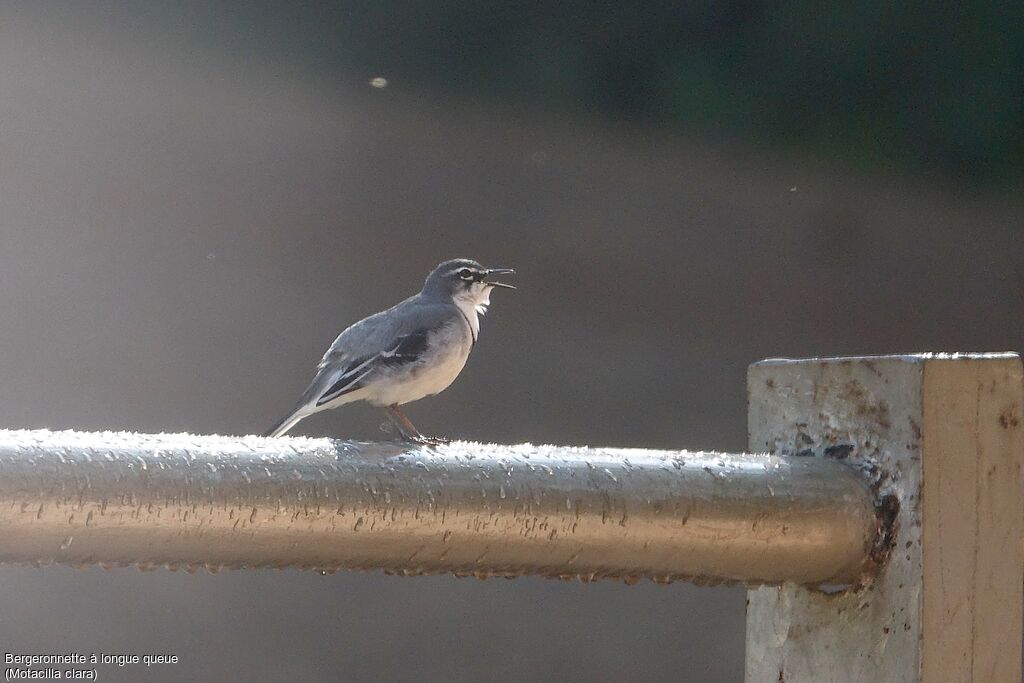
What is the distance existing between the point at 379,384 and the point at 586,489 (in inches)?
75.9

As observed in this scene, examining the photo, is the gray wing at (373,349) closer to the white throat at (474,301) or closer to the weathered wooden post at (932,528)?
the white throat at (474,301)

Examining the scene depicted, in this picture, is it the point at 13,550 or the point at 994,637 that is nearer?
the point at 13,550

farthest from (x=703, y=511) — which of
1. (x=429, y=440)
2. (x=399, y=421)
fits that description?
(x=399, y=421)

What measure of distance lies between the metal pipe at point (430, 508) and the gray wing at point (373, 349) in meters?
1.82

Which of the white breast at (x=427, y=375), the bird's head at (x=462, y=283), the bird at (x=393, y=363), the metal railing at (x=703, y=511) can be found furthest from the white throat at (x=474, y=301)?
the metal railing at (x=703, y=511)

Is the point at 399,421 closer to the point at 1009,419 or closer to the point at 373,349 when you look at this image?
the point at 373,349

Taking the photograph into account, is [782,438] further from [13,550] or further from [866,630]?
[13,550]

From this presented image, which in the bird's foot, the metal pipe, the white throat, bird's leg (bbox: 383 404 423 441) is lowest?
the metal pipe

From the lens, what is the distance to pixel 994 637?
94cm

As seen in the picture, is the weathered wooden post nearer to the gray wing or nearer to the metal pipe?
the metal pipe

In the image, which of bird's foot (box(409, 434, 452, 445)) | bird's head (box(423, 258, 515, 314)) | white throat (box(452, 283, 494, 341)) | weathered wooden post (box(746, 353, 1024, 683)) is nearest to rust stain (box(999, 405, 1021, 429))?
weathered wooden post (box(746, 353, 1024, 683))

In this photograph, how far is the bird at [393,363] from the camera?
9.05 ft

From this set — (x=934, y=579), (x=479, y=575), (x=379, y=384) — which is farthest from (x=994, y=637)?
Result: (x=379, y=384)

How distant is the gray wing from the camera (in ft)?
9.04
